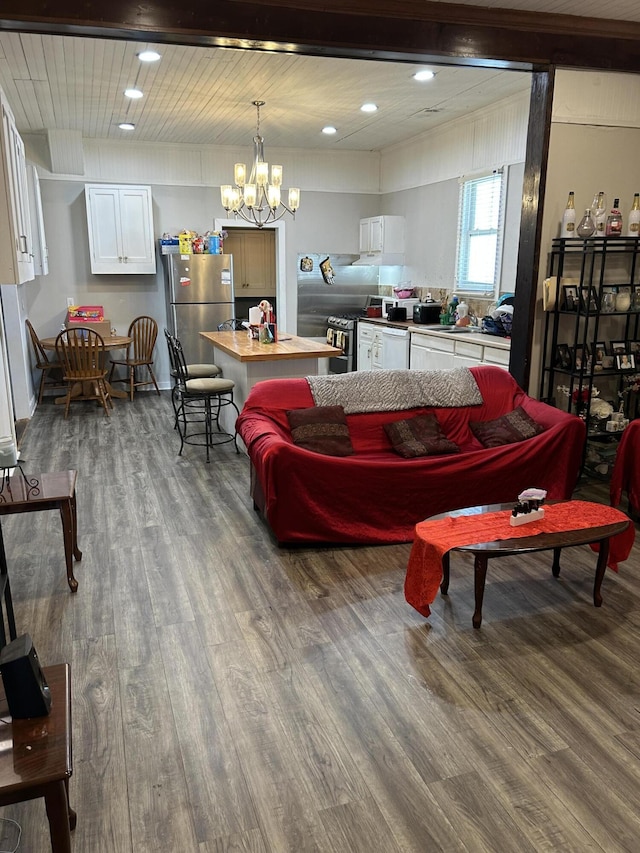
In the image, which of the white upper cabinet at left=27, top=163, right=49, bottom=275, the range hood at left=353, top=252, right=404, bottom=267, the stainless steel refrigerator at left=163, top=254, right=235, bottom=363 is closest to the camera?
the white upper cabinet at left=27, top=163, right=49, bottom=275

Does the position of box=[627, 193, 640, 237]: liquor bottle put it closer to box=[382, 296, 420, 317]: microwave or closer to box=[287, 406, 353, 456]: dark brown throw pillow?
box=[287, 406, 353, 456]: dark brown throw pillow

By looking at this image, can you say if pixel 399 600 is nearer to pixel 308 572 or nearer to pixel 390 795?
pixel 308 572

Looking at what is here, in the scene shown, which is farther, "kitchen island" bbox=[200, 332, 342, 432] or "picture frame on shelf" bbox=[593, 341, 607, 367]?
"kitchen island" bbox=[200, 332, 342, 432]

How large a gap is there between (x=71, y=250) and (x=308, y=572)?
19.0 feet

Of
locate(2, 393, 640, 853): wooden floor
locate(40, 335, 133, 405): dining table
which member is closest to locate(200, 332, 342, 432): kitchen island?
locate(2, 393, 640, 853): wooden floor

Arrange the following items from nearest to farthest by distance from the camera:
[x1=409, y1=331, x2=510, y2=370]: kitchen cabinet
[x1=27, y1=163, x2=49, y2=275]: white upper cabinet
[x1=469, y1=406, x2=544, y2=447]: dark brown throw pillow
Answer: [x1=469, y1=406, x2=544, y2=447]: dark brown throw pillow, [x1=409, y1=331, x2=510, y2=370]: kitchen cabinet, [x1=27, y1=163, x2=49, y2=275]: white upper cabinet

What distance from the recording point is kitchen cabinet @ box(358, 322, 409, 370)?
686 cm

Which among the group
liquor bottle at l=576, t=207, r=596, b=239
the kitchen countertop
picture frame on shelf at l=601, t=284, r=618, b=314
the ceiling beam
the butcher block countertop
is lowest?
the butcher block countertop

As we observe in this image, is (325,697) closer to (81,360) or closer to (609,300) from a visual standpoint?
(609,300)

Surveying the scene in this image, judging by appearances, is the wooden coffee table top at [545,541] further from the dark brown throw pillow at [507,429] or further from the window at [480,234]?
the window at [480,234]

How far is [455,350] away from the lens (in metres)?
5.90

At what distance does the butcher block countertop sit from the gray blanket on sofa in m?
0.57

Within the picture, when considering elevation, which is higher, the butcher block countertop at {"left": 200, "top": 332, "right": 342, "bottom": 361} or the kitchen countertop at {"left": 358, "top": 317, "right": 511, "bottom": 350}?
the kitchen countertop at {"left": 358, "top": 317, "right": 511, "bottom": 350}

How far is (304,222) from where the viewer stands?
8.31 m
